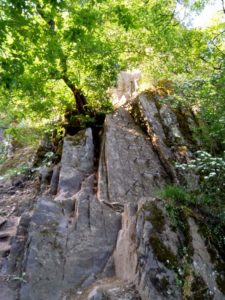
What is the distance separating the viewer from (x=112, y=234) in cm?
645

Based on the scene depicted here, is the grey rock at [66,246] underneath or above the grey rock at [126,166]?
underneath

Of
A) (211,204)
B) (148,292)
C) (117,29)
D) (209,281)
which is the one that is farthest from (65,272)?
(117,29)

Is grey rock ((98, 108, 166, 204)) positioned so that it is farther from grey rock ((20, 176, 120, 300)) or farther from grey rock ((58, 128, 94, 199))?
grey rock ((20, 176, 120, 300))

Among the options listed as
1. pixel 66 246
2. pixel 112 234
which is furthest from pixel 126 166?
pixel 66 246

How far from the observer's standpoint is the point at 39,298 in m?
5.32

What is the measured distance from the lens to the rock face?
4699 millimetres

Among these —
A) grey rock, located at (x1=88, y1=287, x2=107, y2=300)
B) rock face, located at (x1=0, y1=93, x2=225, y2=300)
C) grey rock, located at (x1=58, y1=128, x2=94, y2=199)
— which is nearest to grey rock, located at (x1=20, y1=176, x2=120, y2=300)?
rock face, located at (x1=0, y1=93, x2=225, y2=300)

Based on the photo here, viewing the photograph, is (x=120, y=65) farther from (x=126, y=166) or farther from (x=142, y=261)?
(x=142, y=261)

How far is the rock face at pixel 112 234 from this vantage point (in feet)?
15.4

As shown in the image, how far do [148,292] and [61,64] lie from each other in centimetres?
775

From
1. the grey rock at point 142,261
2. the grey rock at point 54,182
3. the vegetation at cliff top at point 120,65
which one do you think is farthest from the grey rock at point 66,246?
the vegetation at cliff top at point 120,65

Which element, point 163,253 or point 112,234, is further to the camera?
point 112,234

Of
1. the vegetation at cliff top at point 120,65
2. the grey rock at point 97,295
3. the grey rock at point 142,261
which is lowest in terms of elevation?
the grey rock at point 97,295

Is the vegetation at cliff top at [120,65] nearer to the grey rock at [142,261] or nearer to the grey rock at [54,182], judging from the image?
the grey rock at [54,182]
